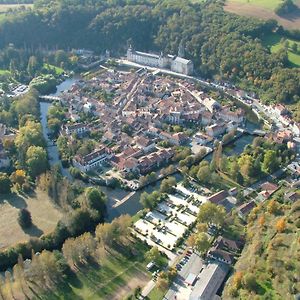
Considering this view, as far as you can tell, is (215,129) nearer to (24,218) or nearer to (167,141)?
(167,141)

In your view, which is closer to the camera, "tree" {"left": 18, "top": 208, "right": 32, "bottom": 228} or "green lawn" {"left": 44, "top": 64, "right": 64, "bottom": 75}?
"tree" {"left": 18, "top": 208, "right": 32, "bottom": 228}

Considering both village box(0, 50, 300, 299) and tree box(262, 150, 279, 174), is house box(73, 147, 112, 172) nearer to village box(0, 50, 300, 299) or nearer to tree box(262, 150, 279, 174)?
village box(0, 50, 300, 299)

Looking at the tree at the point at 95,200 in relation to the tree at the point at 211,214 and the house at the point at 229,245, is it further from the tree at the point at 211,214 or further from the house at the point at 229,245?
the house at the point at 229,245

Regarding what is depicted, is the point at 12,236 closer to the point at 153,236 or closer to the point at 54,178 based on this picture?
the point at 54,178

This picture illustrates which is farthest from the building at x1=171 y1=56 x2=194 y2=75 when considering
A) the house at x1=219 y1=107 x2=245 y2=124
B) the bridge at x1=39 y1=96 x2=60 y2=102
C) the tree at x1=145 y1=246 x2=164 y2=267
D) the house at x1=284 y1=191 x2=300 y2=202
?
the tree at x1=145 y1=246 x2=164 y2=267

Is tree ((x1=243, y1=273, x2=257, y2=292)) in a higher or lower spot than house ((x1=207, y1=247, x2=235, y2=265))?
higher

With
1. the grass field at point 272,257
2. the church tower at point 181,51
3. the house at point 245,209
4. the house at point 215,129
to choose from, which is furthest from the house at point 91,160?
the church tower at point 181,51
